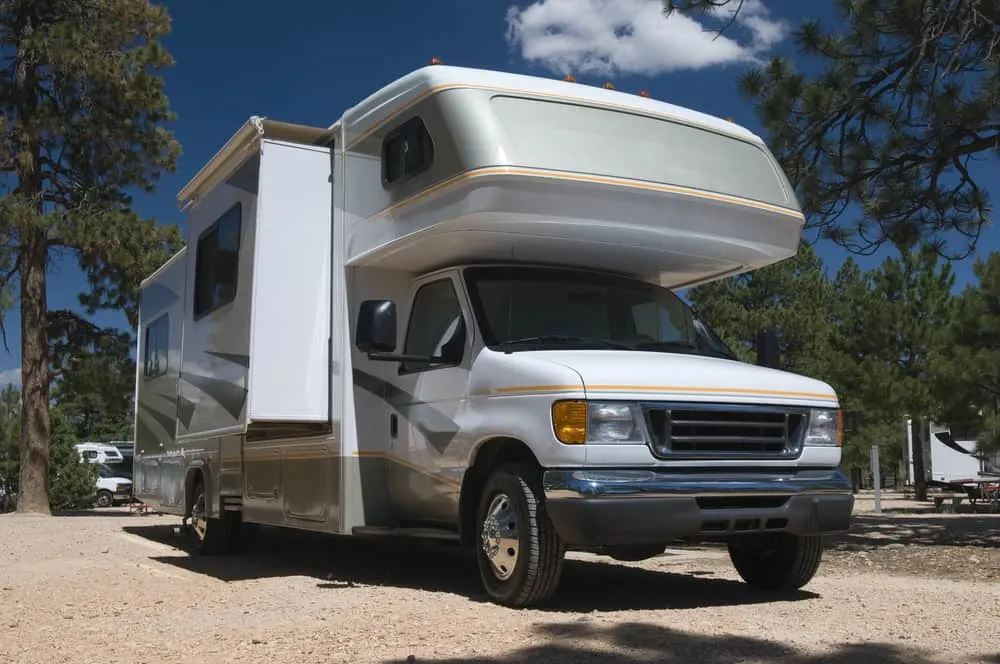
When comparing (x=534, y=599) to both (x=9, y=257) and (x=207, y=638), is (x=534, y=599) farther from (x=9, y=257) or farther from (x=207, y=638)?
(x=9, y=257)

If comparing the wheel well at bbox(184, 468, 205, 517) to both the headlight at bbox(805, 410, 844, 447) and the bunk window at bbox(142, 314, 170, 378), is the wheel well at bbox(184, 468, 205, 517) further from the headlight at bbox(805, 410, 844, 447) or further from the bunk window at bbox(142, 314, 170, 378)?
the headlight at bbox(805, 410, 844, 447)

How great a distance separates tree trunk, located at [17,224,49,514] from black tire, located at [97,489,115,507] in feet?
35.3

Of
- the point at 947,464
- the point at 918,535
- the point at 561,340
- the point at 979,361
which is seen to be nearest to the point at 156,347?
the point at 561,340

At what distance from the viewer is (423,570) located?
8508 mm

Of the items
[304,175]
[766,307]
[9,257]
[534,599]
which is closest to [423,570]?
[534,599]

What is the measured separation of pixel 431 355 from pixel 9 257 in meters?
15.2

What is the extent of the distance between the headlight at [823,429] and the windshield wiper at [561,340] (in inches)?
47.0

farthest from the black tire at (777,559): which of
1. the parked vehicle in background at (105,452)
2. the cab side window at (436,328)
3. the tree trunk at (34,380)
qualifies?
the parked vehicle in background at (105,452)

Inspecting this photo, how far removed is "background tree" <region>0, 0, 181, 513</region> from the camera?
62.8 ft

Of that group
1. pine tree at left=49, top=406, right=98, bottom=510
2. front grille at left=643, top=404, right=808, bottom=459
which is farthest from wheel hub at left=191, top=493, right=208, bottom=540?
pine tree at left=49, top=406, right=98, bottom=510

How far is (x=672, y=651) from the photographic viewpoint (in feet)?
16.3

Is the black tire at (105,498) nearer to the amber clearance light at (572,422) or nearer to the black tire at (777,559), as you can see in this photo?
the black tire at (777,559)

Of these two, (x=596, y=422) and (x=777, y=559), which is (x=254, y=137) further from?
(x=777, y=559)

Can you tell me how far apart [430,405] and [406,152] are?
165 centimetres
